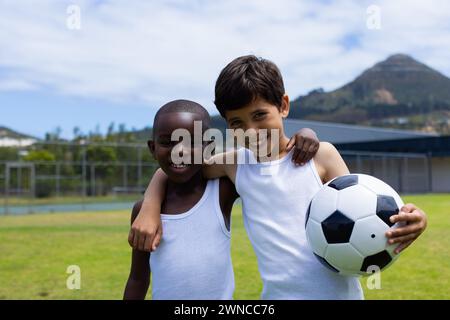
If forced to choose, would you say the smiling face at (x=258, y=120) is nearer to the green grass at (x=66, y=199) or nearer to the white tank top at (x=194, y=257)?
the white tank top at (x=194, y=257)

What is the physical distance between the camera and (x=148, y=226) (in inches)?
77.3

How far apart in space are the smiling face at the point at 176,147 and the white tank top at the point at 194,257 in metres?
0.16

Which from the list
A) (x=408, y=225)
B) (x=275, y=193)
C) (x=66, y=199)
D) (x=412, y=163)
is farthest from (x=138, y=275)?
(x=412, y=163)

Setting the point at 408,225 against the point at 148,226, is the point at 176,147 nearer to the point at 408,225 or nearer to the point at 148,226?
the point at 148,226

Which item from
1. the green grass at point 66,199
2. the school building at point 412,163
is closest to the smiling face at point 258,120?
the green grass at point 66,199

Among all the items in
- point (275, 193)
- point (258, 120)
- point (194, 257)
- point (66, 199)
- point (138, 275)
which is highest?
point (258, 120)

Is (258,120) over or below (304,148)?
over

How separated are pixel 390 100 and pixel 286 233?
85728mm

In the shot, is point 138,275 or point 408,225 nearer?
point 408,225

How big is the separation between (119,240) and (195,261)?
7493 millimetres

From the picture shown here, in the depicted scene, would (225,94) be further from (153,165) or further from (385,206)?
(153,165)

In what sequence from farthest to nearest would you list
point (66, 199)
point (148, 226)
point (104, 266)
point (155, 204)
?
1. point (66, 199)
2. point (104, 266)
3. point (155, 204)
4. point (148, 226)
